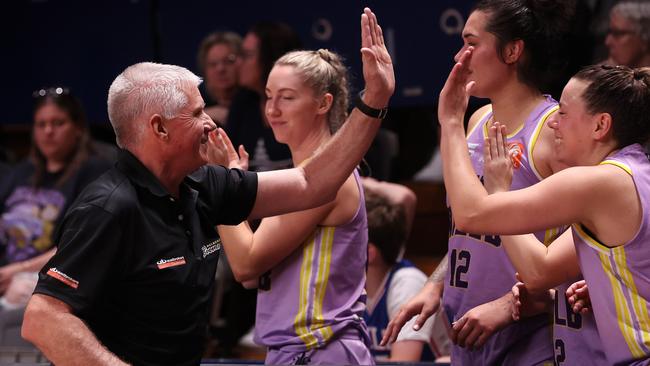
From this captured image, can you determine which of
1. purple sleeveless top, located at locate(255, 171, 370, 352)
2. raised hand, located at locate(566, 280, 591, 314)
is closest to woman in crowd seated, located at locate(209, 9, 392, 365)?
purple sleeveless top, located at locate(255, 171, 370, 352)

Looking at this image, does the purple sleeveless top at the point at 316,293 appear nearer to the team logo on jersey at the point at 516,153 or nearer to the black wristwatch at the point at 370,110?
the black wristwatch at the point at 370,110

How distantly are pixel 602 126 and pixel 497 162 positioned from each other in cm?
25

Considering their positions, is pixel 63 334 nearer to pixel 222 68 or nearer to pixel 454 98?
pixel 454 98

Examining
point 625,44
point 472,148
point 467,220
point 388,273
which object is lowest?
point 388,273

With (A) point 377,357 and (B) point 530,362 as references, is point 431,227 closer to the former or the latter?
(A) point 377,357

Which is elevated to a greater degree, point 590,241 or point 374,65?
point 374,65

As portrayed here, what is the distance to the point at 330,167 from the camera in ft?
8.84

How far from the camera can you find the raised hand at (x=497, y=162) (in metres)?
2.41

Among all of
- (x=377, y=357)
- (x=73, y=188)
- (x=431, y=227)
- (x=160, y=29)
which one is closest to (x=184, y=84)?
(x=377, y=357)

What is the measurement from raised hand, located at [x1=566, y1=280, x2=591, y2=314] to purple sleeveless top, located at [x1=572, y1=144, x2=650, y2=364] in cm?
12

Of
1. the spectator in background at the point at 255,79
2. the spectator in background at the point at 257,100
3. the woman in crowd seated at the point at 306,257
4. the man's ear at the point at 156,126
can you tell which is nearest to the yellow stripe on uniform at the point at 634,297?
the woman in crowd seated at the point at 306,257

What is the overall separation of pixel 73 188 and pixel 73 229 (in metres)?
2.53

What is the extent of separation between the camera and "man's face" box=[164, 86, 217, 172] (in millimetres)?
2434

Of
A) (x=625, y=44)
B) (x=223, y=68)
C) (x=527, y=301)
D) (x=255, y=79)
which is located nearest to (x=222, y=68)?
(x=223, y=68)
